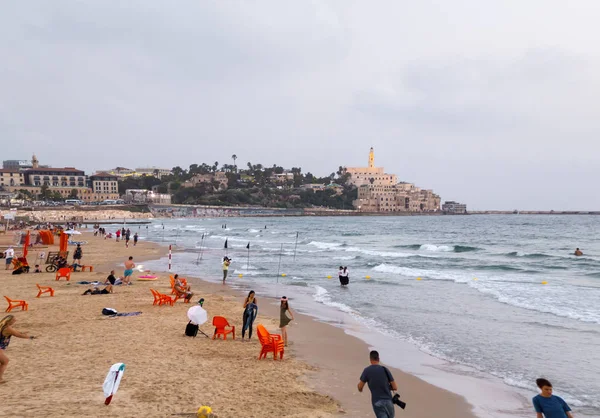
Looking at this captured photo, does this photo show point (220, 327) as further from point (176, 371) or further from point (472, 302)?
point (472, 302)

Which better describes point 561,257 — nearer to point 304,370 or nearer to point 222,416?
point 304,370

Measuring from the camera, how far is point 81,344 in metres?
11.1

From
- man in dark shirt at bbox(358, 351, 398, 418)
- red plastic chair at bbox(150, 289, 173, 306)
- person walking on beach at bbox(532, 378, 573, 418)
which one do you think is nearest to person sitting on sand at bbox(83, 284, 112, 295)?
red plastic chair at bbox(150, 289, 173, 306)

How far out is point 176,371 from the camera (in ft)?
31.3

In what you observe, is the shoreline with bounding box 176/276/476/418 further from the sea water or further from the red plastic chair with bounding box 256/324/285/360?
the sea water

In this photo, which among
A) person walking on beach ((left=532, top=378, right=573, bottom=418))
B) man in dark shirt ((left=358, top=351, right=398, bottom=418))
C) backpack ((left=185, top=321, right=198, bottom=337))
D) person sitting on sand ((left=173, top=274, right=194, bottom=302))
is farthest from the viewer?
person sitting on sand ((left=173, top=274, right=194, bottom=302))

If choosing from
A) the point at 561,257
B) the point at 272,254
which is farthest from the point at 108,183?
the point at 561,257

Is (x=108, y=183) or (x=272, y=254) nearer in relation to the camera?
(x=272, y=254)

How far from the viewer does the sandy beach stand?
7746 millimetres

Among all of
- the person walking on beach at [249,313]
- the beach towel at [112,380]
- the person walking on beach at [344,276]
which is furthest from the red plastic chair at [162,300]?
the beach towel at [112,380]

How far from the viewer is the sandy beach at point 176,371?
25.4ft

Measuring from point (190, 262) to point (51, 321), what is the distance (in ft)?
70.2

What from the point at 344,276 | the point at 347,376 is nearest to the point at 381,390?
the point at 347,376

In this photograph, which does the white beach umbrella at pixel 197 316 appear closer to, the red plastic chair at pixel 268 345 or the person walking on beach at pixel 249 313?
the person walking on beach at pixel 249 313
